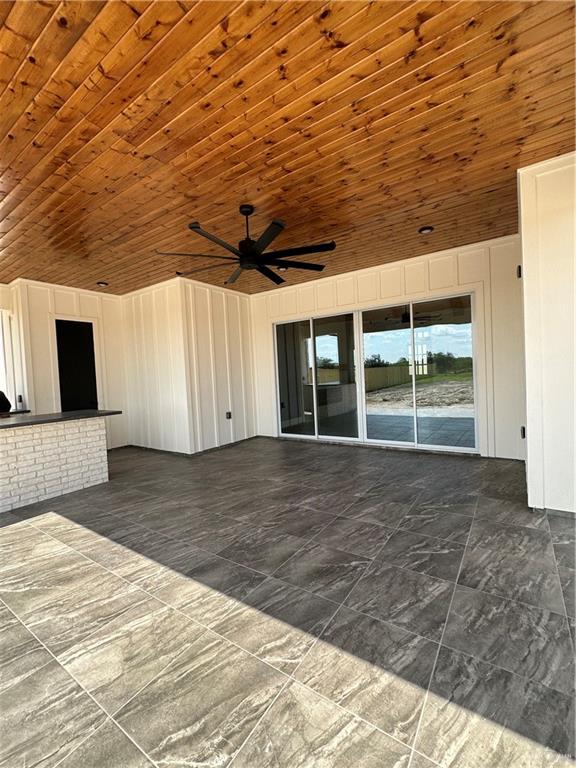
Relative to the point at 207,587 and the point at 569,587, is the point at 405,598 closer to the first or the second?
the point at 569,587

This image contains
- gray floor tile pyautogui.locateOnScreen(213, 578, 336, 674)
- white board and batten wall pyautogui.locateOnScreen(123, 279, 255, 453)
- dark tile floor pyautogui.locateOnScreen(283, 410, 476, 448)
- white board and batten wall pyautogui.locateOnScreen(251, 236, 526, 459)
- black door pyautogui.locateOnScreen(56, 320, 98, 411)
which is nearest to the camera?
gray floor tile pyautogui.locateOnScreen(213, 578, 336, 674)

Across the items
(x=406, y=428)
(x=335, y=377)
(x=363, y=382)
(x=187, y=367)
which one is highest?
(x=187, y=367)

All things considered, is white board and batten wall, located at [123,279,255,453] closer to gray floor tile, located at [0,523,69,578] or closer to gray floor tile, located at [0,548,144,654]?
gray floor tile, located at [0,523,69,578]

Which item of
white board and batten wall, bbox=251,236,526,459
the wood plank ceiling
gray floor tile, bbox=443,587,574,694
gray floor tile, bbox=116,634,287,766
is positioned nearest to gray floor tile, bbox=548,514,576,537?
gray floor tile, bbox=443,587,574,694

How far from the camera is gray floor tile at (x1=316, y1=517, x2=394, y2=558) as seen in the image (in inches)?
105

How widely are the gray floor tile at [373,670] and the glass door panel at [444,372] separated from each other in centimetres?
415

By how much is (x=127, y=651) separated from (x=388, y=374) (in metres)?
5.08

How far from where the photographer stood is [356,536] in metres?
2.88

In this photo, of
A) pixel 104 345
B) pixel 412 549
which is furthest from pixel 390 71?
pixel 104 345

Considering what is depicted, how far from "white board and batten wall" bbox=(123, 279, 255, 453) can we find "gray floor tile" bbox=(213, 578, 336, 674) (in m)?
4.29

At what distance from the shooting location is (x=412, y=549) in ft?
8.64

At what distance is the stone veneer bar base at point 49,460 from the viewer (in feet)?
12.7

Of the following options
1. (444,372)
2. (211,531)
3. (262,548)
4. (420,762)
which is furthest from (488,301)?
(420,762)

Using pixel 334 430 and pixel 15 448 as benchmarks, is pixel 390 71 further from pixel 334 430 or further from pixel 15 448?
pixel 334 430
